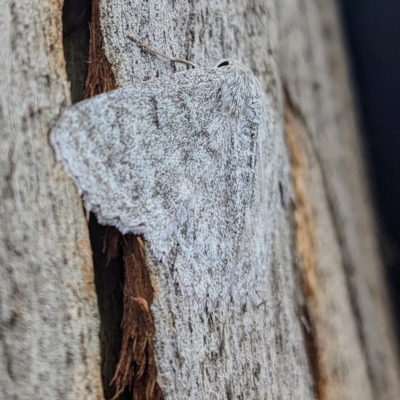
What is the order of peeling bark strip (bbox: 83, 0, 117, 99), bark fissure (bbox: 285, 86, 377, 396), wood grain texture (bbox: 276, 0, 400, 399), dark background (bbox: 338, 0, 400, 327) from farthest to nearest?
dark background (bbox: 338, 0, 400, 327)
bark fissure (bbox: 285, 86, 377, 396)
wood grain texture (bbox: 276, 0, 400, 399)
peeling bark strip (bbox: 83, 0, 117, 99)

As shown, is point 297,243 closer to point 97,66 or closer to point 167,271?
point 167,271

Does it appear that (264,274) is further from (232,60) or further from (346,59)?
(346,59)

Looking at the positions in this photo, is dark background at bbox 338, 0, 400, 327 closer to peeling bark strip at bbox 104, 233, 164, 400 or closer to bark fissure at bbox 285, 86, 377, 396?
bark fissure at bbox 285, 86, 377, 396

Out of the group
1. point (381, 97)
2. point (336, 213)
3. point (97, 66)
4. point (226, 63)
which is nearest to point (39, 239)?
point (97, 66)

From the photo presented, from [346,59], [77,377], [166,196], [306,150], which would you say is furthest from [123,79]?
[346,59]

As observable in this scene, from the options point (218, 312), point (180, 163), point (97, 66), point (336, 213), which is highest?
point (97, 66)

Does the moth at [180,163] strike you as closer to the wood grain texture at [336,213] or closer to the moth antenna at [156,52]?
the moth antenna at [156,52]

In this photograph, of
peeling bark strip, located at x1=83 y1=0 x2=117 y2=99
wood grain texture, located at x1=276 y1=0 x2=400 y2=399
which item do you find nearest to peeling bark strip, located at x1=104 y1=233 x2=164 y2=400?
peeling bark strip, located at x1=83 y1=0 x2=117 y2=99

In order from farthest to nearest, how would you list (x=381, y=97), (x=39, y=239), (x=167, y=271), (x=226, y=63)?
(x=381, y=97)
(x=226, y=63)
(x=167, y=271)
(x=39, y=239)
